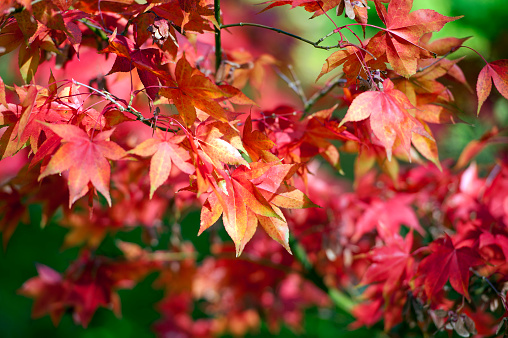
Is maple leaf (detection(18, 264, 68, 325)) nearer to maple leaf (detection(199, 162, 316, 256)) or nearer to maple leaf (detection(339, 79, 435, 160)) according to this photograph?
maple leaf (detection(199, 162, 316, 256))

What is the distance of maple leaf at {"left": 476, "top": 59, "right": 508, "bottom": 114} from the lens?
0.60 m

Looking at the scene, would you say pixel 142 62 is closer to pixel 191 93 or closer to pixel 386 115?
pixel 191 93

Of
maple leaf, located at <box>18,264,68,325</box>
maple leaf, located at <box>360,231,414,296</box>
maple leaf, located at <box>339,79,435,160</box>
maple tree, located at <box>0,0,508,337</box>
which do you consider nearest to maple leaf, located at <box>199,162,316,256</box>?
maple tree, located at <box>0,0,508,337</box>

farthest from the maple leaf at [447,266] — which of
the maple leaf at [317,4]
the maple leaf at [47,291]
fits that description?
the maple leaf at [47,291]

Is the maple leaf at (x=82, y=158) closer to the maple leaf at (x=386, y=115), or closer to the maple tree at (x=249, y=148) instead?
the maple tree at (x=249, y=148)

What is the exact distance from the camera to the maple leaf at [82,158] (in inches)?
18.5

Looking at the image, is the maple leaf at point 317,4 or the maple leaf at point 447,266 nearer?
the maple leaf at point 317,4

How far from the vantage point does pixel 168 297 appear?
1577 mm

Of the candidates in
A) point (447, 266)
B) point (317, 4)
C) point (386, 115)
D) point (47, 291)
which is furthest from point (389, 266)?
point (47, 291)

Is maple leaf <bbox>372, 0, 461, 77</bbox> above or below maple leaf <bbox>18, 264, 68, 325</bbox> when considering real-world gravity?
above

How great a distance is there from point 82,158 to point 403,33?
46cm

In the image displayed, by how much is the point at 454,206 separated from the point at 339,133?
51 cm

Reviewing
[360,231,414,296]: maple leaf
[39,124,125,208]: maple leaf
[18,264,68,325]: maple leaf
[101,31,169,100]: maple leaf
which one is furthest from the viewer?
[18,264,68,325]: maple leaf

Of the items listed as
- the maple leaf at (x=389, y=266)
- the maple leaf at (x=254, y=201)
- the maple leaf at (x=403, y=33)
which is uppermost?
the maple leaf at (x=403, y=33)
